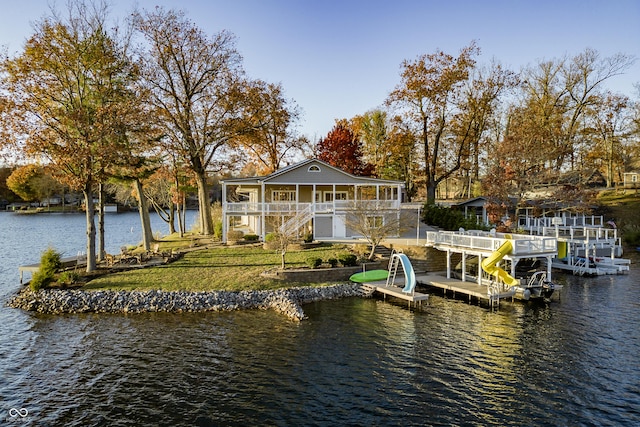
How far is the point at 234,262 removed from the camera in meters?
26.3

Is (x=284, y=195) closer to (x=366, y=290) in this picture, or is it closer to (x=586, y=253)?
(x=366, y=290)

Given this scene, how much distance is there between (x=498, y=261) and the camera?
70.8 ft

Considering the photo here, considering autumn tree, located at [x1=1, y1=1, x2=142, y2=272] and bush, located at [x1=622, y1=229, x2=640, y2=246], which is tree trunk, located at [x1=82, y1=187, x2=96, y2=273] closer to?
autumn tree, located at [x1=1, y1=1, x2=142, y2=272]

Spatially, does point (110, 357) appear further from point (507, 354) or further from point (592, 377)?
point (592, 377)

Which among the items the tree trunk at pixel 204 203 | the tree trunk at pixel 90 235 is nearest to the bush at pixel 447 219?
the tree trunk at pixel 204 203

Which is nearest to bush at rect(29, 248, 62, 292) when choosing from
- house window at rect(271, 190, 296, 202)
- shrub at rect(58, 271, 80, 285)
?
shrub at rect(58, 271, 80, 285)

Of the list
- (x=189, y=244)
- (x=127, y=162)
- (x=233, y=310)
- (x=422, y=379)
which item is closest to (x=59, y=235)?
(x=189, y=244)

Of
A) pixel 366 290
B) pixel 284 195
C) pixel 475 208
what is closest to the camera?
pixel 366 290

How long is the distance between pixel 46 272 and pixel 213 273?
8171 millimetres

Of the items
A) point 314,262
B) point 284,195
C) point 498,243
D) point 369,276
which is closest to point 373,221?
point 369,276

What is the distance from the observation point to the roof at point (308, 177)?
111ft

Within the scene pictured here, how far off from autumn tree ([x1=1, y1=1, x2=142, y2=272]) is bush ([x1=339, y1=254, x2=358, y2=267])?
1404 centimetres

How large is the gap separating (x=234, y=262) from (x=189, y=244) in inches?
331

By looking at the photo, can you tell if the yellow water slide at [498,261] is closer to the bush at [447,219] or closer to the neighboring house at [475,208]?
the bush at [447,219]
